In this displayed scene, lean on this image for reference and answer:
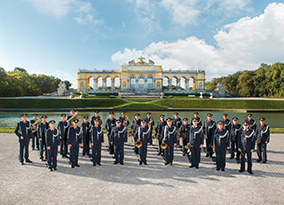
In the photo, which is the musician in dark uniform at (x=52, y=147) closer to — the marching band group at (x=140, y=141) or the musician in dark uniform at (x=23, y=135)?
the marching band group at (x=140, y=141)

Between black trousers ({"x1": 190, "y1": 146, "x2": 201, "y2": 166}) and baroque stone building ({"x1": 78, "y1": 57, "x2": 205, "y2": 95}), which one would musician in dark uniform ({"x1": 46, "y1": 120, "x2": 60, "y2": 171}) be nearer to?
black trousers ({"x1": 190, "y1": 146, "x2": 201, "y2": 166})

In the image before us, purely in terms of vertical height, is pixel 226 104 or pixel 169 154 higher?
pixel 226 104

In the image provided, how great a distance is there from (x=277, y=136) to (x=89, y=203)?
1097 centimetres

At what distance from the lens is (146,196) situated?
4.30 m

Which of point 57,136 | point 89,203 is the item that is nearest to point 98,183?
point 89,203

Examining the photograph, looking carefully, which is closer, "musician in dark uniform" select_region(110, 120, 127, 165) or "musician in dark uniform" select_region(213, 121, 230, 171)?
"musician in dark uniform" select_region(213, 121, 230, 171)

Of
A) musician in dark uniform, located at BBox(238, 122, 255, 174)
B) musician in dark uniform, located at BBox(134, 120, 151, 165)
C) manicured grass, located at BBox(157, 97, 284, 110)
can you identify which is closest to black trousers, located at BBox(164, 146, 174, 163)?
musician in dark uniform, located at BBox(134, 120, 151, 165)

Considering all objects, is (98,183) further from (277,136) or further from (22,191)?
(277,136)

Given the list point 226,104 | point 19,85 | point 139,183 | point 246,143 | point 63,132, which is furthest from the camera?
point 19,85

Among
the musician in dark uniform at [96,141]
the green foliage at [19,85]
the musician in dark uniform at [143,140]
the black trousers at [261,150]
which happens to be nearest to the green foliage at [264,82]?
the black trousers at [261,150]

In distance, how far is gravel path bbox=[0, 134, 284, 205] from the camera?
13.7 feet

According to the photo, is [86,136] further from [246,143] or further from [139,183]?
[246,143]

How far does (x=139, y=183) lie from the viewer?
4.97 meters

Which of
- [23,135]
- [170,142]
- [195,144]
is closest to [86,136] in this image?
[23,135]
